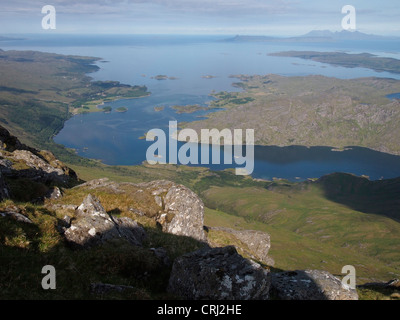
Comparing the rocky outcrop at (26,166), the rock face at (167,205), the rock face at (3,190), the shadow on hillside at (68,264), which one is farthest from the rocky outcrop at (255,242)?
the rock face at (3,190)

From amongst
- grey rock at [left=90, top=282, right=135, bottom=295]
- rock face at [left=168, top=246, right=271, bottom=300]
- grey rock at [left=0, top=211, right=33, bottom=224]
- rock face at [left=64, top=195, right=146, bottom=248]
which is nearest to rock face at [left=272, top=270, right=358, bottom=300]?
rock face at [left=168, top=246, right=271, bottom=300]

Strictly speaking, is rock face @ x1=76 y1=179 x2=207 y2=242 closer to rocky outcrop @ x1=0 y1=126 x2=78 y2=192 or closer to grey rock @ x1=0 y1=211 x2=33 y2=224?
rocky outcrop @ x1=0 y1=126 x2=78 y2=192

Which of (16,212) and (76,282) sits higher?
(16,212)
